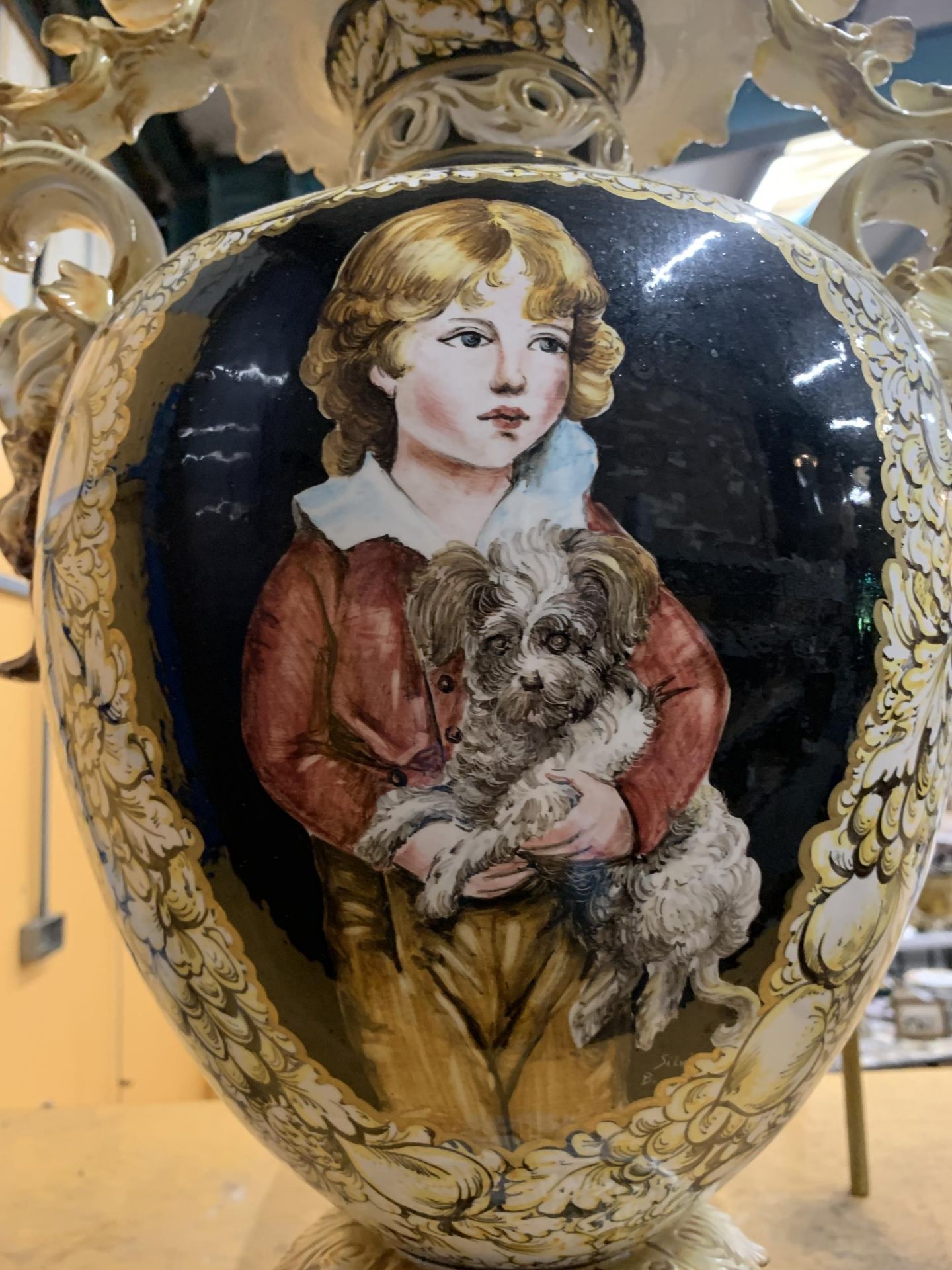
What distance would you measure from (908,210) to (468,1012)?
21.6 inches

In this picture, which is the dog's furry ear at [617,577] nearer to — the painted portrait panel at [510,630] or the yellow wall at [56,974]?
the painted portrait panel at [510,630]

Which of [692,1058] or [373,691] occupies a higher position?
[373,691]

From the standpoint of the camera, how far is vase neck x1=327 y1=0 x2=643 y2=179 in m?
0.61

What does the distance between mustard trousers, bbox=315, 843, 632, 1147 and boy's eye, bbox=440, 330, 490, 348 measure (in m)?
0.21

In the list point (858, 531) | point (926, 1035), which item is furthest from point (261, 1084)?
point (926, 1035)

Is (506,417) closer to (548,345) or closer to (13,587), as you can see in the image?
(548,345)

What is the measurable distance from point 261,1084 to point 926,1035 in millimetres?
1413

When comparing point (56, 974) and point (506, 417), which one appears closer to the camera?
point (506, 417)

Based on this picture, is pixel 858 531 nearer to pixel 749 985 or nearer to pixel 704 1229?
pixel 749 985

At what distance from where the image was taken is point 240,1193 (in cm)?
86

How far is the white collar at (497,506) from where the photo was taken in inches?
15.8

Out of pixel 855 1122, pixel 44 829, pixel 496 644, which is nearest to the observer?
pixel 496 644

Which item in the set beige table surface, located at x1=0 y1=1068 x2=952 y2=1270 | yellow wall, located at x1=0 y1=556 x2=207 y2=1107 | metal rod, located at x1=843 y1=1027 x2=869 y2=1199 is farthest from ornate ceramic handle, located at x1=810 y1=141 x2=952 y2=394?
yellow wall, located at x1=0 y1=556 x2=207 y2=1107

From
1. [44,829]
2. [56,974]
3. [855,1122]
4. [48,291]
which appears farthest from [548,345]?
[56,974]
